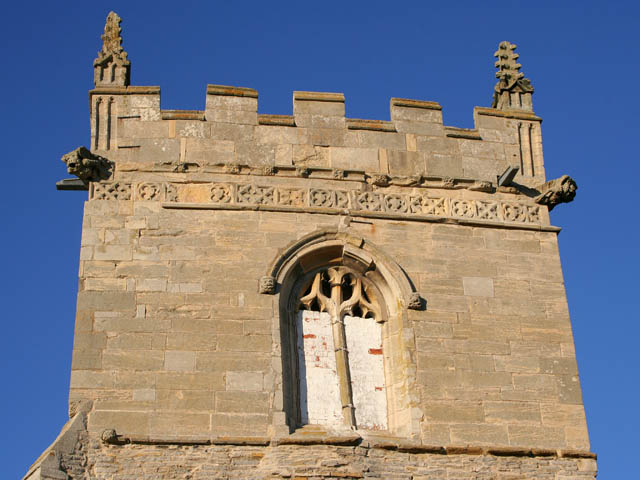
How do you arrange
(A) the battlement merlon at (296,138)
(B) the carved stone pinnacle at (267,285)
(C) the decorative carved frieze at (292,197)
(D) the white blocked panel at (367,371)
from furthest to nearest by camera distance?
(A) the battlement merlon at (296,138) < (C) the decorative carved frieze at (292,197) < (B) the carved stone pinnacle at (267,285) < (D) the white blocked panel at (367,371)

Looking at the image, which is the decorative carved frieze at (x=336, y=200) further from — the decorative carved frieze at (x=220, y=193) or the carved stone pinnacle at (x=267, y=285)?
the carved stone pinnacle at (x=267, y=285)

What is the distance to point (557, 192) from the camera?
17016 millimetres

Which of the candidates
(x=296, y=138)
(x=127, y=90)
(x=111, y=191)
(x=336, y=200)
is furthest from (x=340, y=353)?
(x=127, y=90)

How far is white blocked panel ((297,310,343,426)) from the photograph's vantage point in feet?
50.1

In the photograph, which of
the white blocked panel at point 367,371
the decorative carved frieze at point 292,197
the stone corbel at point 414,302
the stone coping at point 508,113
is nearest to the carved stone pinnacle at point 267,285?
the white blocked panel at point 367,371

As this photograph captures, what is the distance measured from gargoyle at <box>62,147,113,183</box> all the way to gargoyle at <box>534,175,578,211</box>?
5.23m

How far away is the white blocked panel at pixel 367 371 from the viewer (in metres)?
15.4

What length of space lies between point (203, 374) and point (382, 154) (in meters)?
Answer: 3.82

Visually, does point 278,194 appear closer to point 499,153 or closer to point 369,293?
point 369,293

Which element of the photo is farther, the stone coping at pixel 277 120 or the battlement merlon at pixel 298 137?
the stone coping at pixel 277 120

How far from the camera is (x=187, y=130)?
55.1 feet

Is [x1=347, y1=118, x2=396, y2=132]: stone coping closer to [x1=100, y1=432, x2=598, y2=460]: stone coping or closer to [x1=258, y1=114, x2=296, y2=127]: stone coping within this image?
[x1=258, y1=114, x2=296, y2=127]: stone coping

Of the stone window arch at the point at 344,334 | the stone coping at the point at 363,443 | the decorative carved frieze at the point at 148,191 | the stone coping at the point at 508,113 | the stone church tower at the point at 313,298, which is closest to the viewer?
the stone coping at the point at 363,443

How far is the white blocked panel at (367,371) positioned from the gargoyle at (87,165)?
3314 mm
